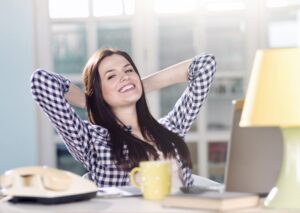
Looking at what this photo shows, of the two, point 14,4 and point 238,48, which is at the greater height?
point 14,4

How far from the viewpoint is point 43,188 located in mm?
1853

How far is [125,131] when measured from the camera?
2564 mm

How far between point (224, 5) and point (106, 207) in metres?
3.33

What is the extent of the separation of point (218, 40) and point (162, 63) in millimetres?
399

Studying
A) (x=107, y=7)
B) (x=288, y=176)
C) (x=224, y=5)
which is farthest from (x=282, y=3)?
(x=288, y=176)

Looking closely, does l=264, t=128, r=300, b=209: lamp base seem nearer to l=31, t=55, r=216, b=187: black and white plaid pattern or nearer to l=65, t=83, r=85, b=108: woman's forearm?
l=31, t=55, r=216, b=187: black and white plaid pattern

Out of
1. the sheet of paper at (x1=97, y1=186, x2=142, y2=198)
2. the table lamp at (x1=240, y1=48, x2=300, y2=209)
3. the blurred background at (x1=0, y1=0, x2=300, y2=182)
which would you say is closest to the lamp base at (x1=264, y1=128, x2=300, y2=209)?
the table lamp at (x1=240, y1=48, x2=300, y2=209)

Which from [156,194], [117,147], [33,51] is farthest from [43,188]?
[33,51]

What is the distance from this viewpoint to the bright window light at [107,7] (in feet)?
16.3

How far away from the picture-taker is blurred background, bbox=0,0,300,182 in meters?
4.86

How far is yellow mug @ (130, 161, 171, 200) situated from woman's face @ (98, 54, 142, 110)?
0.68 meters

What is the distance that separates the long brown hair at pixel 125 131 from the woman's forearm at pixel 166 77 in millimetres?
298

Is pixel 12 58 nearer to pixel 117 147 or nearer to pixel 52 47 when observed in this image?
pixel 52 47

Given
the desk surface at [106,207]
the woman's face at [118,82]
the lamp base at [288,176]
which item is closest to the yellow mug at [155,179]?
the desk surface at [106,207]
